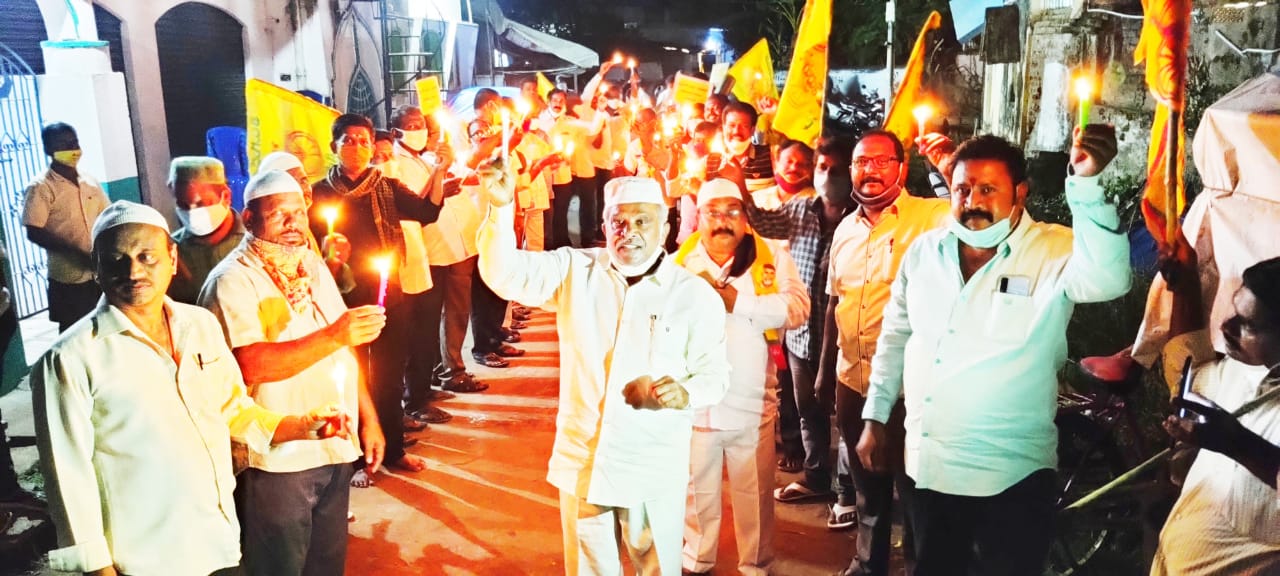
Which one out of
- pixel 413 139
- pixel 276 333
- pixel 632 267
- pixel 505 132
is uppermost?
pixel 413 139

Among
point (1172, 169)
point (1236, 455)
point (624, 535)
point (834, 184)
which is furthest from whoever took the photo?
point (834, 184)

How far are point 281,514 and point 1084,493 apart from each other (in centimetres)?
397

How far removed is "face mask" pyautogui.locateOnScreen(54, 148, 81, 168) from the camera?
20.3 ft

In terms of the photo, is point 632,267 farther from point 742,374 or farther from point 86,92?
point 86,92

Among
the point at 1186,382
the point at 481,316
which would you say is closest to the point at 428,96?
the point at 481,316

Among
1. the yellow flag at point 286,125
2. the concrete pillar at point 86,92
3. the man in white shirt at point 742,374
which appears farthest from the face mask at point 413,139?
the concrete pillar at point 86,92

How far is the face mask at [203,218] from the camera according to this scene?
159 inches

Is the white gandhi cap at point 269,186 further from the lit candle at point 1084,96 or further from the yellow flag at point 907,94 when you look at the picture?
the yellow flag at point 907,94

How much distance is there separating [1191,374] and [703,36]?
117 ft

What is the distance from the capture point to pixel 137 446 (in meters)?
2.79

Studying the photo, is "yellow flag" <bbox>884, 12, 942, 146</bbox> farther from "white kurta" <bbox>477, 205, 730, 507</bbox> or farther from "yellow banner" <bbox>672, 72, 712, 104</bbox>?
"yellow banner" <bbox>672, 72, 712, 104</bbox>

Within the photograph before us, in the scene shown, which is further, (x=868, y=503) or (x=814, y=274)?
(x=814, y=274)

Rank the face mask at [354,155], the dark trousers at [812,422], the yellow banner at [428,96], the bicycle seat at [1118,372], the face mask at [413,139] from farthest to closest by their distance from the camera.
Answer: the yellow banner at [428,96] → the face mask at [413,139] → the face mask at [354,155] → the dark trousers at [812,422] → the bicycle seat at [1118,372]

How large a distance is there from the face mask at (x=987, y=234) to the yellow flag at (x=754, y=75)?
7.87 meters
